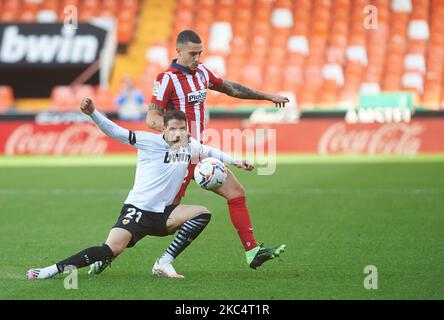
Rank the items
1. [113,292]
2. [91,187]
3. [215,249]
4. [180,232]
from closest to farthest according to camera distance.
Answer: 1. [113,292]
2. [180,232]
3. [215,249]
4. [91,187]

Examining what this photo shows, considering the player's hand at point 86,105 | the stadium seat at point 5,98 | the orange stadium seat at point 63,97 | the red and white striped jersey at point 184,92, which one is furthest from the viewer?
the stadium seat at point 5,98

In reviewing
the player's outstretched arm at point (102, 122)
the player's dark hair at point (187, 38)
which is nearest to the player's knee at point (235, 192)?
the player's outstretched arm at point (102, 122)

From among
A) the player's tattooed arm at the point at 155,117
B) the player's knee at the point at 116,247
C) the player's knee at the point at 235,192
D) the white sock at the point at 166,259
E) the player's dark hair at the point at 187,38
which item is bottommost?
the white sock at the point at 166,259

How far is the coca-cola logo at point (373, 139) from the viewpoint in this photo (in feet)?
73.2

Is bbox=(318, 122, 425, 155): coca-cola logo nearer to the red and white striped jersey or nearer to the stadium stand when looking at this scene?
the stadium stand

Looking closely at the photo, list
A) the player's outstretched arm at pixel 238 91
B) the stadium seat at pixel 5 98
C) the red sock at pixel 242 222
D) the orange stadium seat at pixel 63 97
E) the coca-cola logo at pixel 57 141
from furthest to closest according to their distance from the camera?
1. the stadium seat at pixel 5 98
2. the orange stadium seat at pixel 63 97
3. the coca-cola logo at pixel 57 141
4. the player's outstretched arm at pixel 238 91
5. the red sock at pixel 242 222

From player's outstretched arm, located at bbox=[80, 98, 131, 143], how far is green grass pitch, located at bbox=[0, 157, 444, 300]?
1.14m

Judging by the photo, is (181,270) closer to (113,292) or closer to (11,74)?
(113,292)

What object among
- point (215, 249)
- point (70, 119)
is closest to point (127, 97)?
point (70, 119)

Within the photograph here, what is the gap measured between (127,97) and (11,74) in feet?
18.4

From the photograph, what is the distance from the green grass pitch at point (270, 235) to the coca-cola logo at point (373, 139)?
10.0 ft

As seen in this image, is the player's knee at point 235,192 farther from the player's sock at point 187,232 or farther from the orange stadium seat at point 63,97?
the orange stadium seat at point 63,97

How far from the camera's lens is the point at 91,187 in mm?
16344

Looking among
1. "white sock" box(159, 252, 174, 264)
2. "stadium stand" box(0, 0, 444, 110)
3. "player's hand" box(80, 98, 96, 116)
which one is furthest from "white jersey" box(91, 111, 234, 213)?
"stadium stand" box(0, 0, 444, 110)
